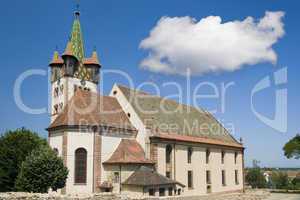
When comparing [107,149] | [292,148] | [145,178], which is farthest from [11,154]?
[292,148]

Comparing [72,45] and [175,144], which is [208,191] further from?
[72,45]

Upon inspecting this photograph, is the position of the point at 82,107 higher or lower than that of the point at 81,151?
higher

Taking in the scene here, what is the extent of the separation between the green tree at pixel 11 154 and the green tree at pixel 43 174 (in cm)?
816

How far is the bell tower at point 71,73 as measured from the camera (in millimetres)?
52125

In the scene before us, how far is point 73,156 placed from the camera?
35.8 metres

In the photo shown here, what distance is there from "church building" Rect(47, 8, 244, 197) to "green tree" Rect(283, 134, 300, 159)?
18187 mm

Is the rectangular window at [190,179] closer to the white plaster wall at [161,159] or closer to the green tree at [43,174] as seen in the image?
the white plaster wall at [161,159]

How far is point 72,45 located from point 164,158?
26.7 metres

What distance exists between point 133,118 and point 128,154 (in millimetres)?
5613

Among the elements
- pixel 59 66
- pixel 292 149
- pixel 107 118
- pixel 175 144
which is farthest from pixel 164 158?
pixel 292 149

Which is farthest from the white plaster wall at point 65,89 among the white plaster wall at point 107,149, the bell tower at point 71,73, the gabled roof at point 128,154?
the gabled roof at point 128,154

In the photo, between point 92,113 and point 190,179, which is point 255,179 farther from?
point 92,113

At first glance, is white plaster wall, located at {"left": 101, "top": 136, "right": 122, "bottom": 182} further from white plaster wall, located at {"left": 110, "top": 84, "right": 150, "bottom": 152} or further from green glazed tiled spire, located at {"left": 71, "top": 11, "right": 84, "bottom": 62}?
green glazed tiled spire, located at {"left": 71, "top": 11, "right": 84, "bottom": 62}

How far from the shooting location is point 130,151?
38.2 meters
